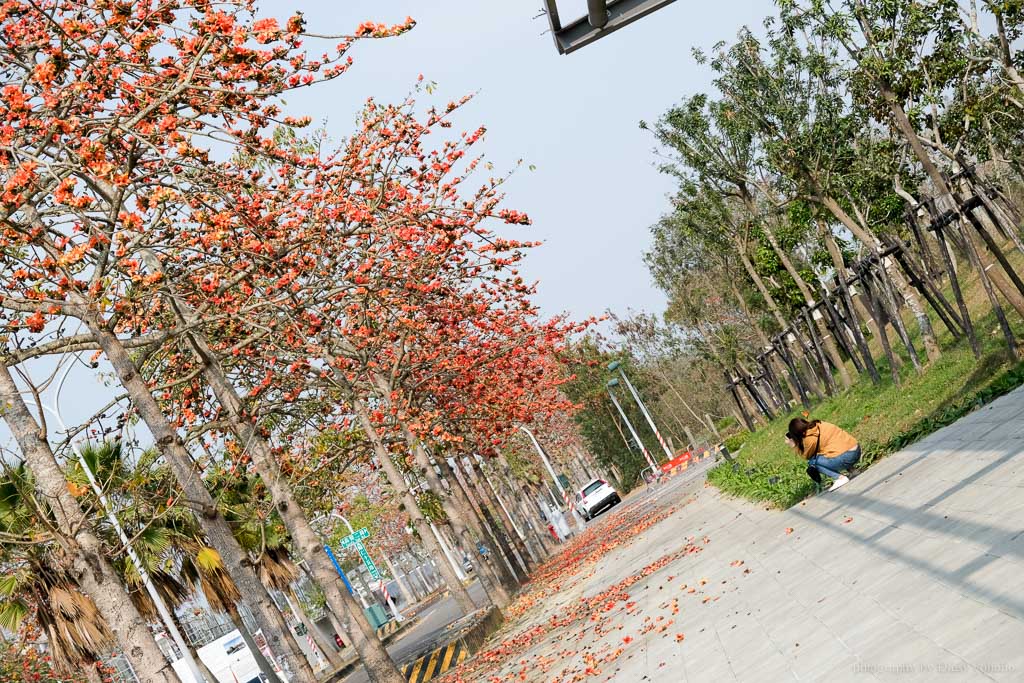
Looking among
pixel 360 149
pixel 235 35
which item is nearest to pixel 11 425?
pixel 235 35

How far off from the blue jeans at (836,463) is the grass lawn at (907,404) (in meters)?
0.72

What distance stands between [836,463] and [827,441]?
323mm

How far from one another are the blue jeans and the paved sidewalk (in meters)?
0.28

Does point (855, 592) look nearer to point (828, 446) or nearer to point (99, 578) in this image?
point (828, 446)

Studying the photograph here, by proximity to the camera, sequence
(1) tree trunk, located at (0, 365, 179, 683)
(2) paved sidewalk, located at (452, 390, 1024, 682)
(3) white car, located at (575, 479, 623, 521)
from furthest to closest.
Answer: (3) white car, located at (575, 479, 623, 521) → (1) tree trunk, located at (0, 365, 179, 683) → (2) paved sidewalk, located at (452, 390, 1024, 682)

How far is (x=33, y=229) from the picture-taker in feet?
39.7

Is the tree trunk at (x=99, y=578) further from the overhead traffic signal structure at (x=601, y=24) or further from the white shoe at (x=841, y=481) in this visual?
the white shoe at (x=841, y=481)

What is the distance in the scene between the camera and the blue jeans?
547 inches

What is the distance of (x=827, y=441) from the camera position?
13.9 metres

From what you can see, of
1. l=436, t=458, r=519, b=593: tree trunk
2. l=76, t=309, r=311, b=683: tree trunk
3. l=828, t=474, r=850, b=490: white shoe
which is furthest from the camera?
l=436, t=458, r=519, b=593: tree trunk

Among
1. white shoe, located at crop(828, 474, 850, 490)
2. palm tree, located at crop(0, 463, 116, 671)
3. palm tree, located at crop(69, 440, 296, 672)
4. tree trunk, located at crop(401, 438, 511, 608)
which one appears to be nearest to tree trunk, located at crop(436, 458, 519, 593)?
tree trunk, located at crop(401, 438, 511, 608)

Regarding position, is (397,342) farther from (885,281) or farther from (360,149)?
(885,281)

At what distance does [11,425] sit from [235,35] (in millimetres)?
4765

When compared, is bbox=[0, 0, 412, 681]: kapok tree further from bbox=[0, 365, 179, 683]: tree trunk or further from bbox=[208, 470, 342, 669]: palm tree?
bbox=[208, 470, 342, 669]: palm tree
